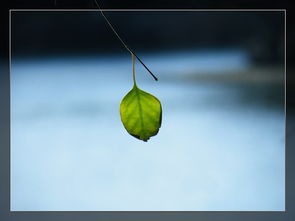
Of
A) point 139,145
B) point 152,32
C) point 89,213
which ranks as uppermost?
point 152,32

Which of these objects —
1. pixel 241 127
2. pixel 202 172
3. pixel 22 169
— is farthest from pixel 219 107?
pixel 22 169

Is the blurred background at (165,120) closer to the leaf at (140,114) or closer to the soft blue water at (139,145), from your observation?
the soft blue water at (139,145)

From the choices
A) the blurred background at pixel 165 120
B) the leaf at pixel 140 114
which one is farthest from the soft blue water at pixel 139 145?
the leaf at pixel 140 114

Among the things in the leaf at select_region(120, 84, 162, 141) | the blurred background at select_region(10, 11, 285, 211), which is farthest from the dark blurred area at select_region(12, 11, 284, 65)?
the leaf at select_region(120, 84, 162, 141)

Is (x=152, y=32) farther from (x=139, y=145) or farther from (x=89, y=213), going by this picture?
(x=89, y=213)

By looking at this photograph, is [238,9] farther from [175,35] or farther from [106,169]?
[106,169]

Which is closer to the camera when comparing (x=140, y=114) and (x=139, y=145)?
(x=140, y=114)

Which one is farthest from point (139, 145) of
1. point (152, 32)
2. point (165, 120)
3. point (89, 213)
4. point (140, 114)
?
point (140, 114)

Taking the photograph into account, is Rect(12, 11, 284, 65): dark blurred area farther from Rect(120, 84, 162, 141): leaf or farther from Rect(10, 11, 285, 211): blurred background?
Rect(120, 84, 162, 141): leaf
